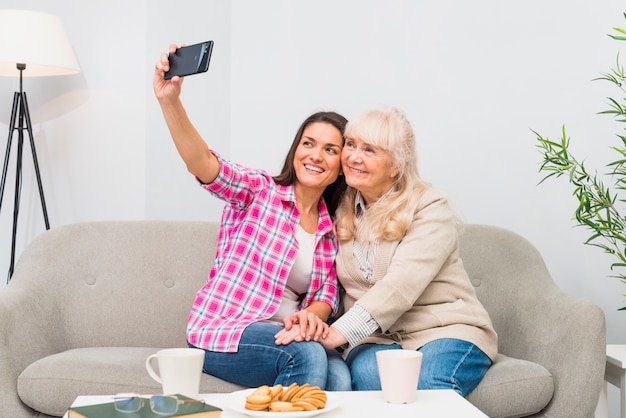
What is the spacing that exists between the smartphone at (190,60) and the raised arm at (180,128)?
0.02m

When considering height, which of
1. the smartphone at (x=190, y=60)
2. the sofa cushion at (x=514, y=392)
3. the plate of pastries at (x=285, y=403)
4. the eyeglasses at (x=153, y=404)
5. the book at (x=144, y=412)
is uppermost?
the smartphone at (x=190, y=60)

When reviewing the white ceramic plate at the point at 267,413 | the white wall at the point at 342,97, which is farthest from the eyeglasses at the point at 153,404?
the white wall at the point at 342,97

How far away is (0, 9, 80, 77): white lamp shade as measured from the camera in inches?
114

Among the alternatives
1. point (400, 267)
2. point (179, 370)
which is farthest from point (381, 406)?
point (400, 267)

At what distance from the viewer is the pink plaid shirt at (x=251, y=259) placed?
80.6 inches

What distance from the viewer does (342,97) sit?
315 cm

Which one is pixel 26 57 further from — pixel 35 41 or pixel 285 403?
pixel 285 403

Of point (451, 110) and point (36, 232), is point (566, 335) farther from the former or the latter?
point (36, 232)

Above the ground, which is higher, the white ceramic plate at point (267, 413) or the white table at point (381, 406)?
the white ceramic plate at point (267, 413)

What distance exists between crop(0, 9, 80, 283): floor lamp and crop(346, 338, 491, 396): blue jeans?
1697 mm

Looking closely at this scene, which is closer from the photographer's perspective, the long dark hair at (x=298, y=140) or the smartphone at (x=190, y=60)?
the smartphone at (x=190, y=60)

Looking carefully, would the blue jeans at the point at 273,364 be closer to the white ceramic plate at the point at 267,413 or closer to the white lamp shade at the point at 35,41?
the white ceramic plate at the point at 267,413

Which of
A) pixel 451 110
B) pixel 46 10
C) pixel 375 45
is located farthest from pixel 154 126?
pixel 451 110

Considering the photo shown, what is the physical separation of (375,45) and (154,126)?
99 cm
